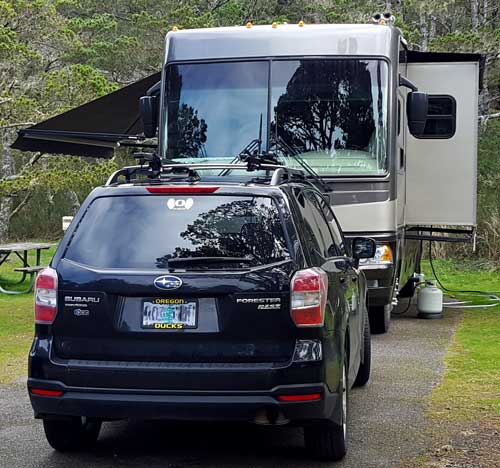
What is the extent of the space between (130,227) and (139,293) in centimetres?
45

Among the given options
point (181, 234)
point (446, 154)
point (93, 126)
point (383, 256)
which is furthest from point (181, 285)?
point (93, 126)

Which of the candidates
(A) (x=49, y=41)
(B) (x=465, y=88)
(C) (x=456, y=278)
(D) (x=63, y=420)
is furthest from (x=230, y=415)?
(A) (x=49, y=41)

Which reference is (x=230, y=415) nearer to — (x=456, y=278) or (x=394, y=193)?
(x=394, y=193)

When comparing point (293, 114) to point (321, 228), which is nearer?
point (321, 228)

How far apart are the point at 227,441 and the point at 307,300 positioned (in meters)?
1.61

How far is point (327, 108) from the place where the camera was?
33.8 feet

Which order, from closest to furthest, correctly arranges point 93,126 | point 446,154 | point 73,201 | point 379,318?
1. point 379,318
2. point 446,154
3. point 93,126
4. point 73,201

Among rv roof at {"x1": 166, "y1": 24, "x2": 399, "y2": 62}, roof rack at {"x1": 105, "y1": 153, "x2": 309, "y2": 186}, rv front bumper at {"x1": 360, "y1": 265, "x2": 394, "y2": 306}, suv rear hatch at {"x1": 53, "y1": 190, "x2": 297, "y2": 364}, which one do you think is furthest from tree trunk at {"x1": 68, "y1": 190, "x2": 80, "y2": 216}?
suv rear hatch at {"x1": 53, "y1": 190, "x2": 297, "y2": 364}

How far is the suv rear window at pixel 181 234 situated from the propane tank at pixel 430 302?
7.50 meters

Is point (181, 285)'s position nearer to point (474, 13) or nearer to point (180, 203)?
point (180, 203)

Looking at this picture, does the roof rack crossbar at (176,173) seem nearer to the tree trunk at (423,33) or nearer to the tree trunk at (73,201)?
the tree trunk at (423,33)

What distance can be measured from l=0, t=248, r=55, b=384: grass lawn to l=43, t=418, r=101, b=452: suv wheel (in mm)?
2599

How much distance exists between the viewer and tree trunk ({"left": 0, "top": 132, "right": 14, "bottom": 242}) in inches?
947

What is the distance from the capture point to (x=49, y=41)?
20.8 metres
